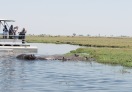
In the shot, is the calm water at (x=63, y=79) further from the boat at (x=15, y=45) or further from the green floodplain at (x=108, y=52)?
the boat at (x=15, y=45)

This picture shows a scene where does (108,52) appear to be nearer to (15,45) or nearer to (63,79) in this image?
(15,45)

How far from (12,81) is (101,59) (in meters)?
15.5

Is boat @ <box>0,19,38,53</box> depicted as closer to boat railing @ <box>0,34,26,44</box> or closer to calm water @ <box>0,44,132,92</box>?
boat railing @ <box>0,34,26,44</box>

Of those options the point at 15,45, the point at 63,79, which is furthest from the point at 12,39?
the point at 63,79

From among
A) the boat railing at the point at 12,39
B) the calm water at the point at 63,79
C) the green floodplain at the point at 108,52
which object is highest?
the boat railing at the point at 12,39

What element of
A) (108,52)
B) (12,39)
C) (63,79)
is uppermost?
(12,39)

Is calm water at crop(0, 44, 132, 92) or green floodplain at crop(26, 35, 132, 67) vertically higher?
green floodplain at crop(26, 35, 132, 67)

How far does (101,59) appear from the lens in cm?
3559

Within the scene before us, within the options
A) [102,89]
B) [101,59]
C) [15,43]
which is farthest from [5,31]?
[102,89]

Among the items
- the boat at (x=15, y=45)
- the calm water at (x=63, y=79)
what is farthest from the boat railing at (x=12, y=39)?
the calm water at (x=63, y=79)

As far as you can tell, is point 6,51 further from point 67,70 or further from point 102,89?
point 102,89

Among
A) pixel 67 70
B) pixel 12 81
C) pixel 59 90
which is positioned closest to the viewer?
pixel 59 90

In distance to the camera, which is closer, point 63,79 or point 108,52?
point 63,79

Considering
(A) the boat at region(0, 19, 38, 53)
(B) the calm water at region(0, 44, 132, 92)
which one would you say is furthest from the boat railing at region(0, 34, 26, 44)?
(B) the calm water at region(0, 44, 132, 92)
